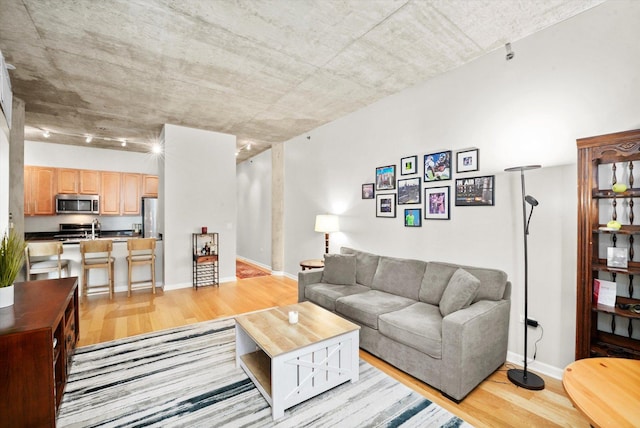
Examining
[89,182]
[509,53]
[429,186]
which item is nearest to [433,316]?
[429,186]

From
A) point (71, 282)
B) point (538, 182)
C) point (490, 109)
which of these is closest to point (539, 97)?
point (490, 109)

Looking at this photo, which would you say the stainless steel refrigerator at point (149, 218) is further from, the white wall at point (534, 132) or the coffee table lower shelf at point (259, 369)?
the white wall at point (534, 132)

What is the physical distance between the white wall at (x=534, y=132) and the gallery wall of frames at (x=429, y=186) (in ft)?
0.29

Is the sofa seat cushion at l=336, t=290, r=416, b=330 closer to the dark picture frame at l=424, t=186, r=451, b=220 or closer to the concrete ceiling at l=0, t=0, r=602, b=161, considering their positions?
the dark picture frame at l=424, t=186, r=451, b=220

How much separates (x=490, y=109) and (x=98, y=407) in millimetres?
4214

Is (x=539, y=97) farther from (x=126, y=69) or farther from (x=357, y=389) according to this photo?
(x=126, y=69)

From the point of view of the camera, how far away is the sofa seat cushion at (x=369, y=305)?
2762 millimetres

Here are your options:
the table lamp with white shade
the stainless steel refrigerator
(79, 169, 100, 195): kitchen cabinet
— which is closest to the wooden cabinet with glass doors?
the table lamp with white shade

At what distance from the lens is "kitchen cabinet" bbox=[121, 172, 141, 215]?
22.6ft

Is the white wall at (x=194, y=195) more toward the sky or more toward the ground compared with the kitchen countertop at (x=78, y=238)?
more toward the sky

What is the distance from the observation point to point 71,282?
2713mm

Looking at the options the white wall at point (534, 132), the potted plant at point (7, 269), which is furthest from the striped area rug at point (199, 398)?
the white wall at point (534, 132)

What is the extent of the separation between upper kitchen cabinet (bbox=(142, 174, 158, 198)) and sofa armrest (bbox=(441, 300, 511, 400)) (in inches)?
292

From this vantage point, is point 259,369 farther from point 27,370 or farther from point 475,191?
point 475,191
